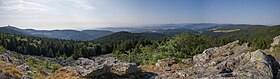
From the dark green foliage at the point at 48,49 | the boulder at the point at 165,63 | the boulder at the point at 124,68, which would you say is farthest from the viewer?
the dark green foliage at the point at 48,49

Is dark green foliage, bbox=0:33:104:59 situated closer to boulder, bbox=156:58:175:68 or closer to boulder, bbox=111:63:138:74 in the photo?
boulder, bbox=156:58:175:68

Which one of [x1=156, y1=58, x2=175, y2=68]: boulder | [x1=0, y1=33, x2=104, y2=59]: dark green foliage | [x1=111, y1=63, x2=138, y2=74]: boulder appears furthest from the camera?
[x1=0, y1=33, x2=104, y2=59]: dark green foliage

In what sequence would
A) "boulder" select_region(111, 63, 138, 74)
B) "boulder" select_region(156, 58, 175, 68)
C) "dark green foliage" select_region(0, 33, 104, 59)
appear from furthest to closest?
1. "dark green foliage" select_region(0, 33, 104, 59)
2. "boulder" select_region(156, 58, 175, 68)
3. "boulder" select_region(111, 63, 138, 74)

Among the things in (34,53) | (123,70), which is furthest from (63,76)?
(34,53)

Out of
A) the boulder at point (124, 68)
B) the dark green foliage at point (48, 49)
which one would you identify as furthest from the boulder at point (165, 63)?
the dark green foliage at point (48, 49)

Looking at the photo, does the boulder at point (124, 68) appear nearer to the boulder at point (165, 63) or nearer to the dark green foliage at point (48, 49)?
the boulder at point (165, 63)

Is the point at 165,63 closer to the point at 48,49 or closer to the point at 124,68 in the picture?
the point at 124,68

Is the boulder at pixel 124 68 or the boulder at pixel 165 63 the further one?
the boulder at pixel 165 63

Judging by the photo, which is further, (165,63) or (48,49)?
(48,49)

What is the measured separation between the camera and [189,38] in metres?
66.1

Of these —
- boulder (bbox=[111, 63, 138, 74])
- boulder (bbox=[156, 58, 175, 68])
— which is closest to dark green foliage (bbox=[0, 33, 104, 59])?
boulder (bbox=[156, 58, 175, 68])

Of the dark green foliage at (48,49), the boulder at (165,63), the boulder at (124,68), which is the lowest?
the dark green foliage at (48,49)

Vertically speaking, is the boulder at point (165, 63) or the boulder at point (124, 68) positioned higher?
the boulder at point (124, 68)

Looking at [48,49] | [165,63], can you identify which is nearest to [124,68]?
[165,63]
